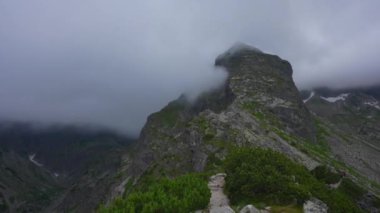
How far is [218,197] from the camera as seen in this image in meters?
87.2

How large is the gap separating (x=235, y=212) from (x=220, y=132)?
96.9m

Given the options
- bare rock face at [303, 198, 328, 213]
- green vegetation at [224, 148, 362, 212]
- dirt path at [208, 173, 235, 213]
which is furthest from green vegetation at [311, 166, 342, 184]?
bare rock face at [303, 198, 328, 213]

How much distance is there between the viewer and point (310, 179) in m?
94.9

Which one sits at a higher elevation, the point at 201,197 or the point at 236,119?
the point at 236,119

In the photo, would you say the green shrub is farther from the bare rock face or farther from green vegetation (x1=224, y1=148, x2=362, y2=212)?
the bare rock face

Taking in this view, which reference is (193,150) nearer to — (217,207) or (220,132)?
(220,132)

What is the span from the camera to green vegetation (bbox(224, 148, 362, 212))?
265ft

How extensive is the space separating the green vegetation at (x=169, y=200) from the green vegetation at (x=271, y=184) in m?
5.62

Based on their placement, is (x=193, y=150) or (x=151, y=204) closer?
(x=151, y=204)

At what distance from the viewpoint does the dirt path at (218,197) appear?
7731 cm

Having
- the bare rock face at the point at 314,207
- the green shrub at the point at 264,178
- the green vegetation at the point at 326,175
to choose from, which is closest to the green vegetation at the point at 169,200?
the green shrub at the point at 264,178

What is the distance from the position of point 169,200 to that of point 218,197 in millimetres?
10116

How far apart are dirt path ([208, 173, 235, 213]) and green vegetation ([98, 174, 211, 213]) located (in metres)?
1.98

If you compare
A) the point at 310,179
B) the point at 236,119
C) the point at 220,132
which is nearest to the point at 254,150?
the point at 310,179
